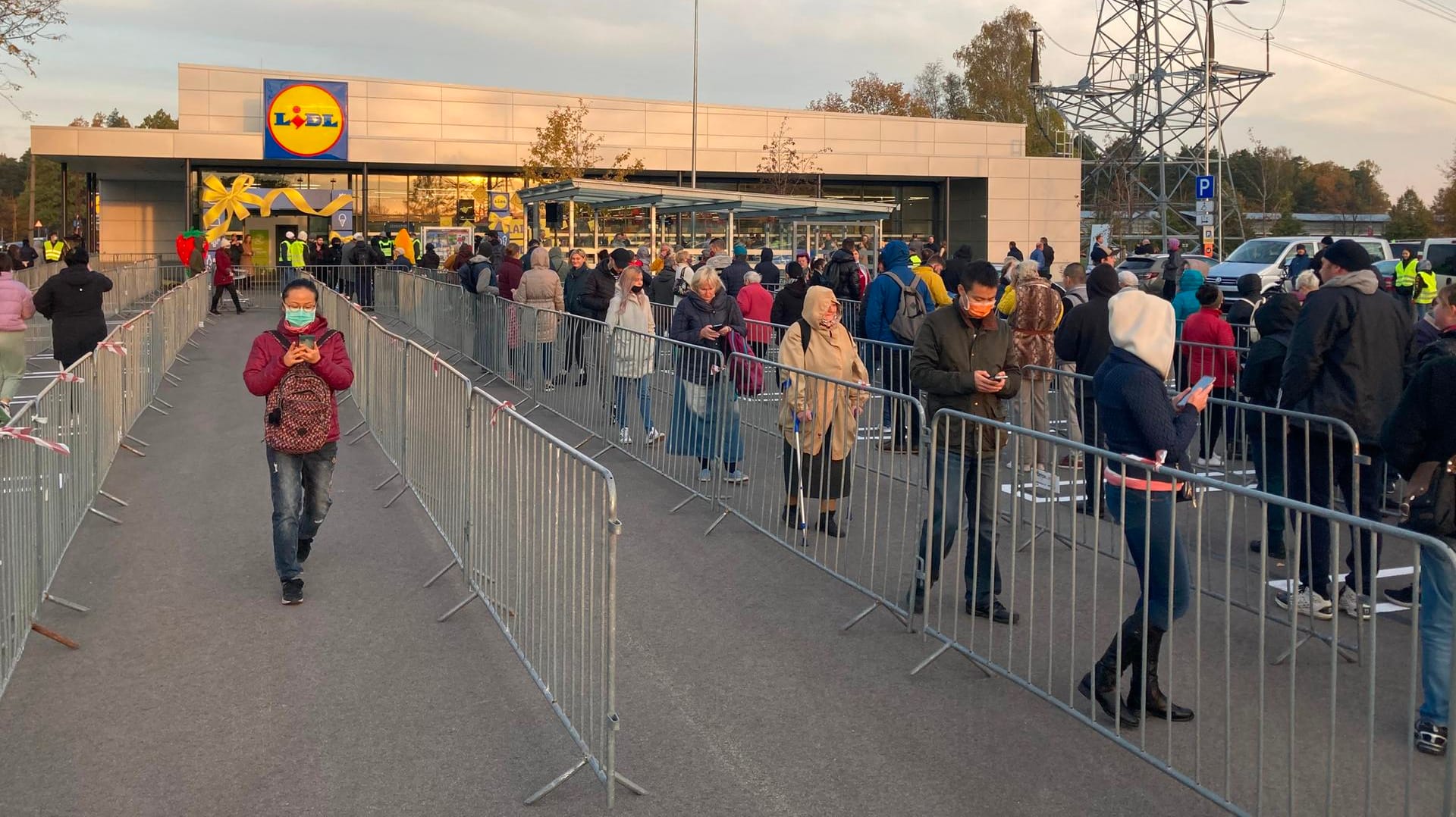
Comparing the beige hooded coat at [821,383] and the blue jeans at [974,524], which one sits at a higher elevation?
the beige hooded coat at [821,383]

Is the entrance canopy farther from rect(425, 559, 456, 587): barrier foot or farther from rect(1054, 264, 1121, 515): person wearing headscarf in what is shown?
rect(425, 559, 456, 587): barrier foot

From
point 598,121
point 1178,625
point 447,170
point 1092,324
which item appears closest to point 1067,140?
point 598,121

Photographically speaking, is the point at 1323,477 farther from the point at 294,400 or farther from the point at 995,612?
the point at 294,400

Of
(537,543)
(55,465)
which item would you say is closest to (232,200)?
(55,465)

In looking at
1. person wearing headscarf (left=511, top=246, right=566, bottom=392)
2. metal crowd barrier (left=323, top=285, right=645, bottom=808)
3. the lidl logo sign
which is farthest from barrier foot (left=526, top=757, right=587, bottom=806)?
the lidl logo sign

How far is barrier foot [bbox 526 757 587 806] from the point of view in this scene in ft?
15.9

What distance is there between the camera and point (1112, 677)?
5547 millimetres

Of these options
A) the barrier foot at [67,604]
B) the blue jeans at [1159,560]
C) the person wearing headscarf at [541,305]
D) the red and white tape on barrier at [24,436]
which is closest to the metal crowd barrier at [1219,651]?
the blue jeans at [1159,560]

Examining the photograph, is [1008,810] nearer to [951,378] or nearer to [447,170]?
[951,378]

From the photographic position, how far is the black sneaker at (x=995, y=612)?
6.73 metres

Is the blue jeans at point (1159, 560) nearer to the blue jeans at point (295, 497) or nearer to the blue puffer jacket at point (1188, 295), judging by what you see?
the blue jeans at point (295, 497)

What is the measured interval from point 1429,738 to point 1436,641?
41cm

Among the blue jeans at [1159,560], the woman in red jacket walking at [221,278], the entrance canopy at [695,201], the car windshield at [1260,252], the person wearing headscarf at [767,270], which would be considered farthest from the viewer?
the car windshield at [1260,252]

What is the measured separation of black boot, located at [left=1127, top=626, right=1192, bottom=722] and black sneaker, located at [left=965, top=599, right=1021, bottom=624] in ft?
3.68
